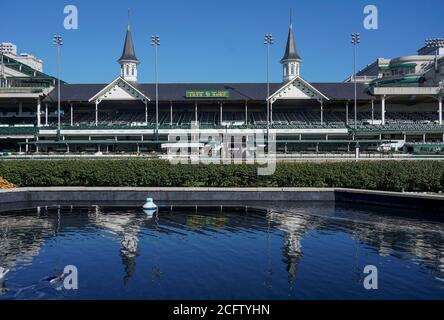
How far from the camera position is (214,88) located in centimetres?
7138

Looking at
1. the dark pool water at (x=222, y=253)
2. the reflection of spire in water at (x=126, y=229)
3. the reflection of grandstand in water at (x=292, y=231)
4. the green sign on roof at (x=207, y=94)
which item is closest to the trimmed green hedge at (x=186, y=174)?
the reflection of spire in water at (x=126, y=229)

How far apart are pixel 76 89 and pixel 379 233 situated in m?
63.8

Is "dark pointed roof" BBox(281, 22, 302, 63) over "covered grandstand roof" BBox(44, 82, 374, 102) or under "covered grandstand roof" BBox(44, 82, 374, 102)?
over

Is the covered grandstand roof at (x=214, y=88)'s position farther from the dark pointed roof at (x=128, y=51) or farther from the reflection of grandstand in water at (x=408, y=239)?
the reflection of grandstand in water at (x=408, y=239)

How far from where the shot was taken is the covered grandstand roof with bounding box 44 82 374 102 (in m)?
67.9

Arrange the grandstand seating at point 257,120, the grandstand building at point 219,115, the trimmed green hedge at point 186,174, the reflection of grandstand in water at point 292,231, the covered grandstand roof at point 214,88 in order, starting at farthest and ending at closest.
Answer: the covered grandstand roof at point 214,88 < the grandstand seating at point 257,120 < the grandstand building at point 219,115 < the trimmed green hedge at point 186,174 < the reflection of grandstand in water at point 292,231

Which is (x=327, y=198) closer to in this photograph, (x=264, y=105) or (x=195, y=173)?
(x=195, y=173)

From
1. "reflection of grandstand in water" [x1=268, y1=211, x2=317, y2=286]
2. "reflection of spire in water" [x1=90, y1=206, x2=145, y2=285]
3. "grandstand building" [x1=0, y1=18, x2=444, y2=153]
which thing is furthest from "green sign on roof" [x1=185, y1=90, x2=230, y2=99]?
"reflection of grandstand in water" [x1=268, y1=211, x2=317, y2=286]

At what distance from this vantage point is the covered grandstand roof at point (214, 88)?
223ft

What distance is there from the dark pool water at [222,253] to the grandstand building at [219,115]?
127 ft

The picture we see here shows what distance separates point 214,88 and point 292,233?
54.6 m

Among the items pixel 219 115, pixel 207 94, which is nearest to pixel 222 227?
pixel 207 94

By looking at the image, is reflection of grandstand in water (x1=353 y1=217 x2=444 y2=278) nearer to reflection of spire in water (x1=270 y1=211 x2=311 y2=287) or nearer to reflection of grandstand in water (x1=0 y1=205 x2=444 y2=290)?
reflection of grandstand in water (x1=0 y1=205 x2=444 y2=290)

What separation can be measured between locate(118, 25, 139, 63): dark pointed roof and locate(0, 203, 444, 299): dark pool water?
193 feet
